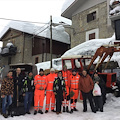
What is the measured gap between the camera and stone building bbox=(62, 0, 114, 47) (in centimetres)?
1650

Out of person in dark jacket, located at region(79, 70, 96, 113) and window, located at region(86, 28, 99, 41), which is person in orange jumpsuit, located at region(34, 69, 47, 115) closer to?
person in dark jacket, located at region(79, 70, 96, 113)

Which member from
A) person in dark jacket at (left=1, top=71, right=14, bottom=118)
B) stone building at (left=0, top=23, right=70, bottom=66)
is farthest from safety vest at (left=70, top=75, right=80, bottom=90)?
stone building at (left=0, top=23, right=70, bottom=66)

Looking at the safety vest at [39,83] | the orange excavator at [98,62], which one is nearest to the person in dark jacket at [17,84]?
the safety vest at [39,83]

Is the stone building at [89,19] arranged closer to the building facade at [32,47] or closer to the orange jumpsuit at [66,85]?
the building facade at [32,47]

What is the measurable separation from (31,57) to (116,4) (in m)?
18.5

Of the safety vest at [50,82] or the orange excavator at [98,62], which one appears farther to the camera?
the orange excavator at [98,62]

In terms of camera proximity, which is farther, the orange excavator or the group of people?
the orange excavator

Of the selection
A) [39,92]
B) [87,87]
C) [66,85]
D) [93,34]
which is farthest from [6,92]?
[93,34]

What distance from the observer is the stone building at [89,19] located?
1650 centimetres

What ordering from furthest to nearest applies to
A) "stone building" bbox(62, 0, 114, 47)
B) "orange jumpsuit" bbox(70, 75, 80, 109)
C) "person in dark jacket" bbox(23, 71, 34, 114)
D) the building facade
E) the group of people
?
the building facade < "stone building" bbox(62, 0, 114, 47) < "orange jumpsuit" bbox(70, 75, 80, 109) < "person in dark jacket" bbox(23, 71, 34, 114) < the group of people

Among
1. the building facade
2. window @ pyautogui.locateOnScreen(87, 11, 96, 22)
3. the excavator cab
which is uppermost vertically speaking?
window @ pyautogui.locateOnScreen(87, 11, 96, 22)

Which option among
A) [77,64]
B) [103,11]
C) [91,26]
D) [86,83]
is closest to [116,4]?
[103,11]

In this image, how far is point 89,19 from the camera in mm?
18484

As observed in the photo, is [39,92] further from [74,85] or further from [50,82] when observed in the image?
[74,85]
